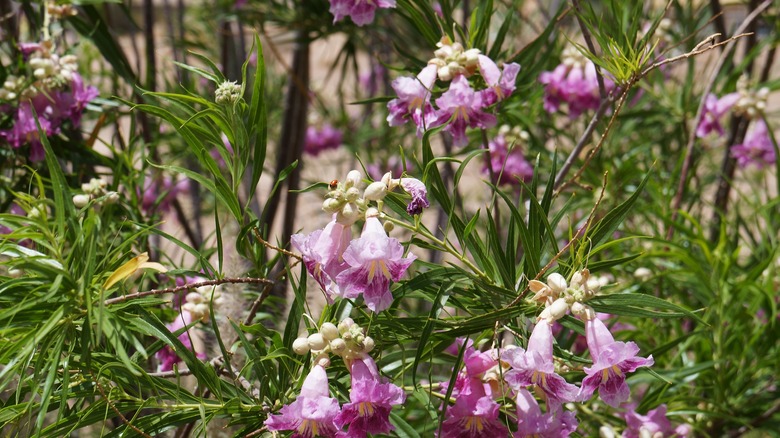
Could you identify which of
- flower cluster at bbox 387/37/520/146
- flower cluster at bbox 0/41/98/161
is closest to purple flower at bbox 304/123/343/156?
flower cluster at bbox 0/41/98/161

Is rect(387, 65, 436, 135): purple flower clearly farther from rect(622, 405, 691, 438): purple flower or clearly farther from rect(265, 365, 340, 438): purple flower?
rect(622, 405, 691, 438): purple flower

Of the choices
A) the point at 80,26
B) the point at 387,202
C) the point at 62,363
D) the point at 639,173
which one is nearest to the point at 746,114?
the point at 639,173

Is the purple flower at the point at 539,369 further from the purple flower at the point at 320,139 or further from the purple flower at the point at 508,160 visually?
the purple flower at the point at 320,139

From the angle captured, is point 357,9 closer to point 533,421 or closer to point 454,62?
point 454,62

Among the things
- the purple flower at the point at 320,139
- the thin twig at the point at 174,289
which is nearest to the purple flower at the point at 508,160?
the thin twig at the point at 174,289

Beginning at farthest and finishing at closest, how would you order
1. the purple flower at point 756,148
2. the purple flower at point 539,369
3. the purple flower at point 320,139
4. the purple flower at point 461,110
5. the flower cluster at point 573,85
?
the purple flower at point 320,139, the purple flower at point 756,148, the flower cluster at point 573,85, the purple flower at point 461,110, the purple flower at point 539,369

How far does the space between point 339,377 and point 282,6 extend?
3.50ft

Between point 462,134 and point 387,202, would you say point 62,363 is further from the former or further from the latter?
point 462,134

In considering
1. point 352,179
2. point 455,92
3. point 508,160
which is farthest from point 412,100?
point 508,160

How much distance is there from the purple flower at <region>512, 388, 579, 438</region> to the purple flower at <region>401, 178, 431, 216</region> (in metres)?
0.16

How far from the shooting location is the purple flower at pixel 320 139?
2.44 metres

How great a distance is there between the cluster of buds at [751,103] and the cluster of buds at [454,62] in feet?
2.34

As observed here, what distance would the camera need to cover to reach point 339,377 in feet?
2.23

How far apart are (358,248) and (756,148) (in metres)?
1.10
